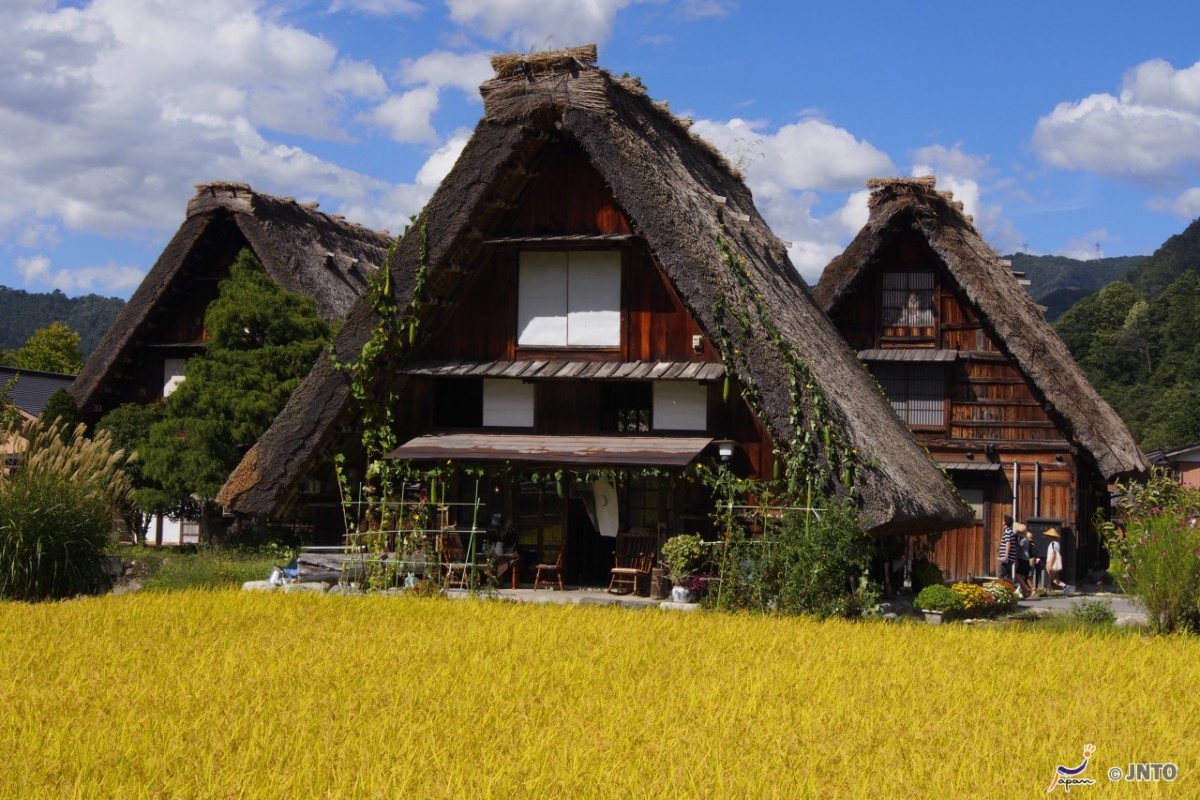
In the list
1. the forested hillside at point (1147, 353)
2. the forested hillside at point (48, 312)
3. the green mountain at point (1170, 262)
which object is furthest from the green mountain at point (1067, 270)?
the forested hillside at point (48, 312)

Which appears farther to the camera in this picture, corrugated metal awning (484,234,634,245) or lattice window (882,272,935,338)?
lattice window (882,272,935,338)

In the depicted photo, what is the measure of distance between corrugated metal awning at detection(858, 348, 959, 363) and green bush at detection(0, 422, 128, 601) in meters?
12.7

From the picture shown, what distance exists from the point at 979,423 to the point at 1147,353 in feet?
105

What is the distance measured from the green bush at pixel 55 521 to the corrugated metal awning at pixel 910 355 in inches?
500

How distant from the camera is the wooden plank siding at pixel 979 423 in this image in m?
21.3

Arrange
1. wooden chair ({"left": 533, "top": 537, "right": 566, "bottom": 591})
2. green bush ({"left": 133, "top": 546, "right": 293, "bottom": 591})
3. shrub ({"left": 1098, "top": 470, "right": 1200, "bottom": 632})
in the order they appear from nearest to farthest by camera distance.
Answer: shrub ({"left": 1098, "top": 470, "right": 1200, "bottom": 632})
green bush ({"left": 133, "top": 546, "right": 293, "bottom": 591})
wooden chair ({"left": 533, "top": 537, "right": 566, "bottom": 591})

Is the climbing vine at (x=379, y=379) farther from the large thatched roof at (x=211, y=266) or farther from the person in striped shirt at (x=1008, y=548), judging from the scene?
the person in striped shirt at (x=1008, y=548)

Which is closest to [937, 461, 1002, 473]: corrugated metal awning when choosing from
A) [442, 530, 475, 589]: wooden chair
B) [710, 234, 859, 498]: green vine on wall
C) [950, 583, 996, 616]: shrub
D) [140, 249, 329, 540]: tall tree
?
[950, 583, 996, 616]: shrub

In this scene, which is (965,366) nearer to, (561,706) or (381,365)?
(381,365)

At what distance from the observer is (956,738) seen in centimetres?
732

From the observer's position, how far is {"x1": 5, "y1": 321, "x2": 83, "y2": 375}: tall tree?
154 ft

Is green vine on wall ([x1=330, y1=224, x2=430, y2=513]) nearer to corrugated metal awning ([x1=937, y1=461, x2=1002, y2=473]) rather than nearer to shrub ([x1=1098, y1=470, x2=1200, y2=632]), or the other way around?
shrub ([x1=1098, y1=470, x2=1200, y2=632])

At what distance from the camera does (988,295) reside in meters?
20.9

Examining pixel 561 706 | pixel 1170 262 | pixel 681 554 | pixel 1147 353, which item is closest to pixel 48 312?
pixel 1170 262
